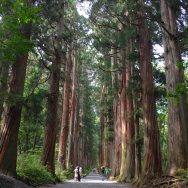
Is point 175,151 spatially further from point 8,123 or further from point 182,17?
point 182,17

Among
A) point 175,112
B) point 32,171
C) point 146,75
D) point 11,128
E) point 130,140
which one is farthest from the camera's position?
point 130,140

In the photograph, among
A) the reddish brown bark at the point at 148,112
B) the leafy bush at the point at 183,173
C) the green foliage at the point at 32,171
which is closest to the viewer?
the leafy bush at the point at 183,173

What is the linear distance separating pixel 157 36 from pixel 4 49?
49.3 ft

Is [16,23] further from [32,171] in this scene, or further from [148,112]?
[148,112]

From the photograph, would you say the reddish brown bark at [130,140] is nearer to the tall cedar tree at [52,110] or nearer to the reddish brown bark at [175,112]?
the tall cedar tree at [52,110]

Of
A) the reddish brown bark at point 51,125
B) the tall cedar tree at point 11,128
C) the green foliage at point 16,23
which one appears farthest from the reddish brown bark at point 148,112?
the green foliage at point 16,23

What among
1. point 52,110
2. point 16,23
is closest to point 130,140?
point 52,110

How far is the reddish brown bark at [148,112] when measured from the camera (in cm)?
1606

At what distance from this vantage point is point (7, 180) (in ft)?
27.7

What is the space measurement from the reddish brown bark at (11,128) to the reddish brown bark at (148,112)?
666 centimetres

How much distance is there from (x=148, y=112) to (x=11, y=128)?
7.86 meters

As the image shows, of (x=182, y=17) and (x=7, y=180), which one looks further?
(x=182, y=17)

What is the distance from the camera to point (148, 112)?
1762cm

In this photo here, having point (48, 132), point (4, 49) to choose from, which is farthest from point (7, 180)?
point (48, 132)
